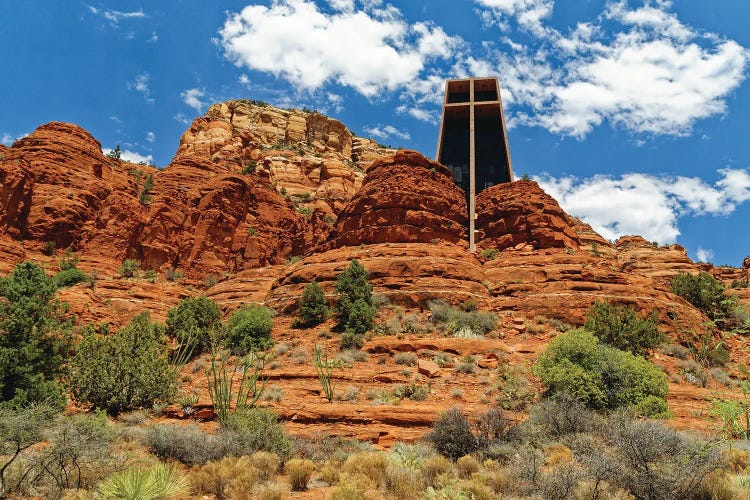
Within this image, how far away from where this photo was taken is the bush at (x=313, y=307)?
23641 mm

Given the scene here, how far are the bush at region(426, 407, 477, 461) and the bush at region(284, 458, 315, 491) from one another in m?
3.57

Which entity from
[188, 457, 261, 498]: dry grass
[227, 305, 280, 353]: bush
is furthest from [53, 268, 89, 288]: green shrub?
[188, 457, 261, 498]: dry grass

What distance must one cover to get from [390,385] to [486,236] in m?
20.8

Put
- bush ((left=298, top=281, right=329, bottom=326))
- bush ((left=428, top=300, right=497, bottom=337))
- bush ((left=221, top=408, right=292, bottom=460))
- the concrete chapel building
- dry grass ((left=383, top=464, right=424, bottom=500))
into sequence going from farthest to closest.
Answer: the concrete chapel building
bush ((left=298, top=281, right=329, bottom=326))
bush ((left=428, top=300, right=497, bottom=337))
bush ((left=221, top=408, right=292, bottom=460))
dry grass ((left=383, top=464, right=424, bottom=500))

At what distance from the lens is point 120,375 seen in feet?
49.5

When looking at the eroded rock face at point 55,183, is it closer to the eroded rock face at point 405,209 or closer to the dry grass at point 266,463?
the eroded rock face at point 405,209

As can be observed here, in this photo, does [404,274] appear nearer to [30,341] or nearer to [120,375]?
[120,375]

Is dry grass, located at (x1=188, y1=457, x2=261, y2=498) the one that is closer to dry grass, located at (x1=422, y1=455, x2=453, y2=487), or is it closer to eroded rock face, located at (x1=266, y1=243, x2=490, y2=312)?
dry grass, located at (x1=422, y1=455, x2=453, y2=487)

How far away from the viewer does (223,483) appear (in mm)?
8570

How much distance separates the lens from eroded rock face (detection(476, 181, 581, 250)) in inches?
1238

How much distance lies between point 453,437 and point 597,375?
18.8 ft

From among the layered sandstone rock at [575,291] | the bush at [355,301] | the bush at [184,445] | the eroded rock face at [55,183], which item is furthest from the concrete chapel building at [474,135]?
the bush at [184,445]

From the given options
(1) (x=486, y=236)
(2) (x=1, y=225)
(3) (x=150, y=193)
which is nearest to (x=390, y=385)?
(1) (x=486, y=236)

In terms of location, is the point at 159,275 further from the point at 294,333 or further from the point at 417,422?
the point at 417,422
